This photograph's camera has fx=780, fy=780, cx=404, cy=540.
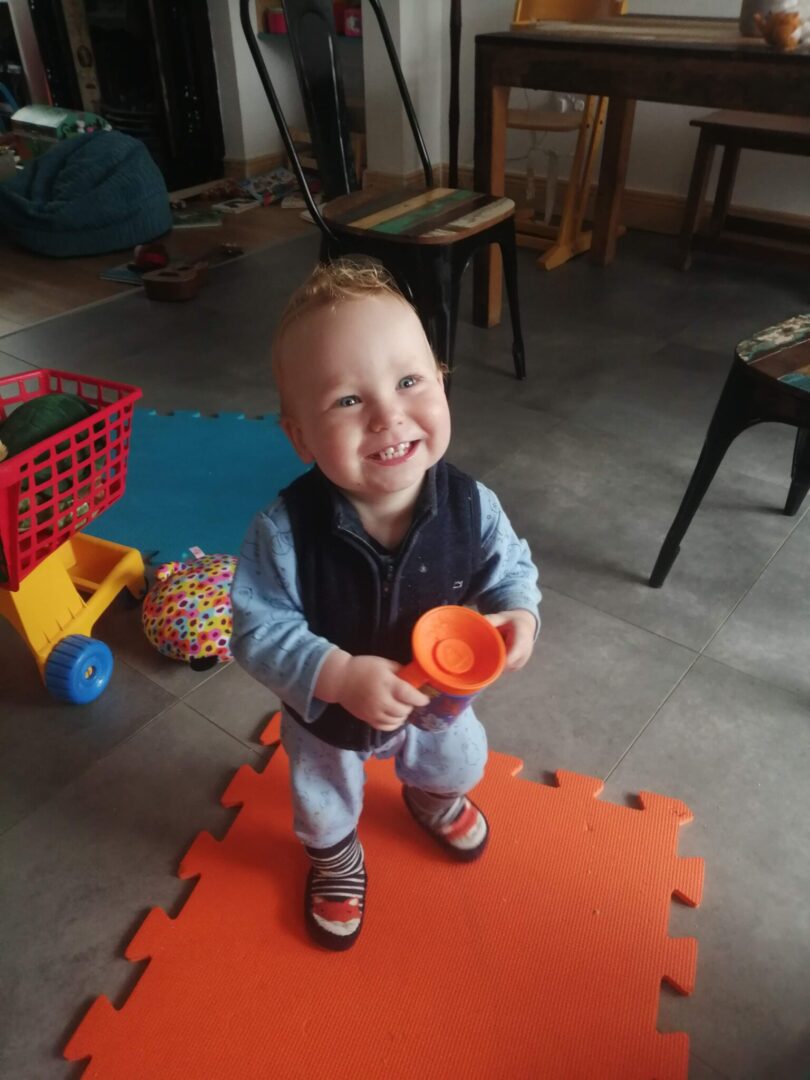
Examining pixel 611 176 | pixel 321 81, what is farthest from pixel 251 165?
pixel 321 81

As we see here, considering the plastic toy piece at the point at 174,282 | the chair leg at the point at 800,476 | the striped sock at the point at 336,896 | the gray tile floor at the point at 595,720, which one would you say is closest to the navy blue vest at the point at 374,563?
the striped sock at the point at 336,896

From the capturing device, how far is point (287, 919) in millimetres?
952

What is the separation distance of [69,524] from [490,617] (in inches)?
28.6

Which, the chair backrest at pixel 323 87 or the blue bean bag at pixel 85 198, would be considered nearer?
the chair backrest at pixel 323 87

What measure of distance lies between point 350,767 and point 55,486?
58cm

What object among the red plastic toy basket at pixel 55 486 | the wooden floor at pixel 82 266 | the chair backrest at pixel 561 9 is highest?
the chair backrest at pixel 561 9

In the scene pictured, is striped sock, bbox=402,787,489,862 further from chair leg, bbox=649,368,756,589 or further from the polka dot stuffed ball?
chair leg, bbox=649,368,756,589

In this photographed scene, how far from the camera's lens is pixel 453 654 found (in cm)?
65

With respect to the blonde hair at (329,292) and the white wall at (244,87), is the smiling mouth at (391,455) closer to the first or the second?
the blonde hair at (329,292)

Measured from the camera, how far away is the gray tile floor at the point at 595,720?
911 millimetres

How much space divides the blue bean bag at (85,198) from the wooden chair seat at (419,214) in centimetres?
144

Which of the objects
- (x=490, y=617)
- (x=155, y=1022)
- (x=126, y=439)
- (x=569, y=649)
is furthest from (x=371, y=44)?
(x=155, y=1022)

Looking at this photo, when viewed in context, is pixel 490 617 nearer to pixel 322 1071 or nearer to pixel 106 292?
pixel 322 1071

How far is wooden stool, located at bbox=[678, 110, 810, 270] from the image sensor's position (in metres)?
2.42
